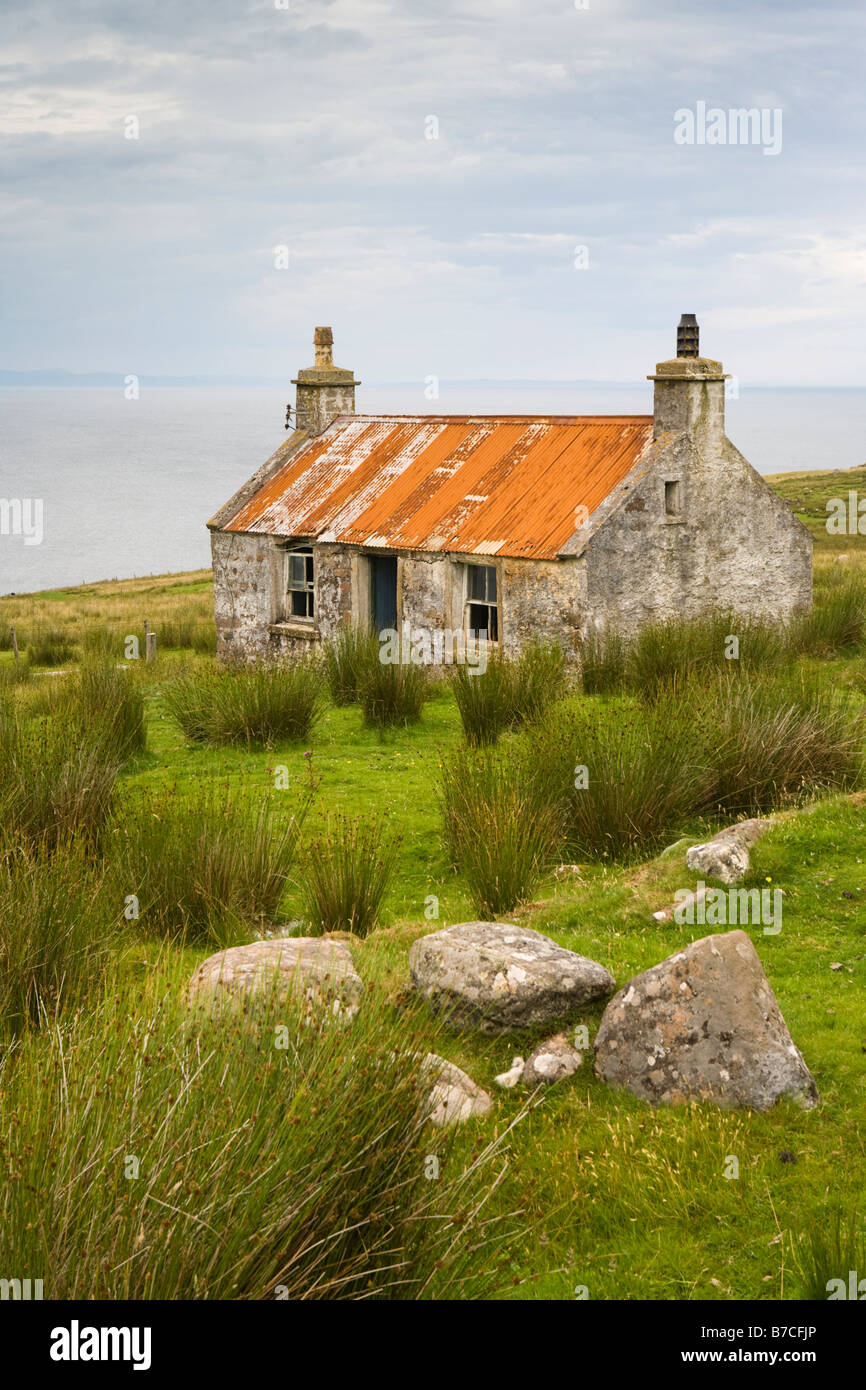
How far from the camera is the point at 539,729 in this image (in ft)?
33.7

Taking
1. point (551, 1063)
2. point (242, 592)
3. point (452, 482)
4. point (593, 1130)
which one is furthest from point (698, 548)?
point (593, 1130)

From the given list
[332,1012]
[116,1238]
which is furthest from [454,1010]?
[116,1238]

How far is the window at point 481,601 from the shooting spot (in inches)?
651

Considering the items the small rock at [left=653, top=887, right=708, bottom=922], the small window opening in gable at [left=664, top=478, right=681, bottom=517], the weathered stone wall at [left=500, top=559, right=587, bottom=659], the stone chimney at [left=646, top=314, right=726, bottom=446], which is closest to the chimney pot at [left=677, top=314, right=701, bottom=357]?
the stone chimney at [left=646, top=314, right=726, bottom=446]

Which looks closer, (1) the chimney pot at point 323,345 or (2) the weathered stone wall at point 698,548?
(2) the weathered stone wall at point 698,548

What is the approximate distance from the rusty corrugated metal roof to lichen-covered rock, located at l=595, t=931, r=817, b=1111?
1020 centimetres

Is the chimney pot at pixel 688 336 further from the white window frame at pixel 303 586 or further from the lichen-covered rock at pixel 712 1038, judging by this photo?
the lichen-covered rock at pixel 712 1038

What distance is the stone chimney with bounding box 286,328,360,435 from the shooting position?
21.8m

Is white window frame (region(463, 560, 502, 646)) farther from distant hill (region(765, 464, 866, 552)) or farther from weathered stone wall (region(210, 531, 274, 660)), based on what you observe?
distant hill (region(765, 464, 866, 552))

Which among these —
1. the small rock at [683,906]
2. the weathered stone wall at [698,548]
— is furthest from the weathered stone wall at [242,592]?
the small rock at [683,906]

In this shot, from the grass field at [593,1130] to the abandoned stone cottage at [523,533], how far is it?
6.58 m

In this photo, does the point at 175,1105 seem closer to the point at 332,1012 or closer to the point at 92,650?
the point at 332,1012

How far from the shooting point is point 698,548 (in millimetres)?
16938
